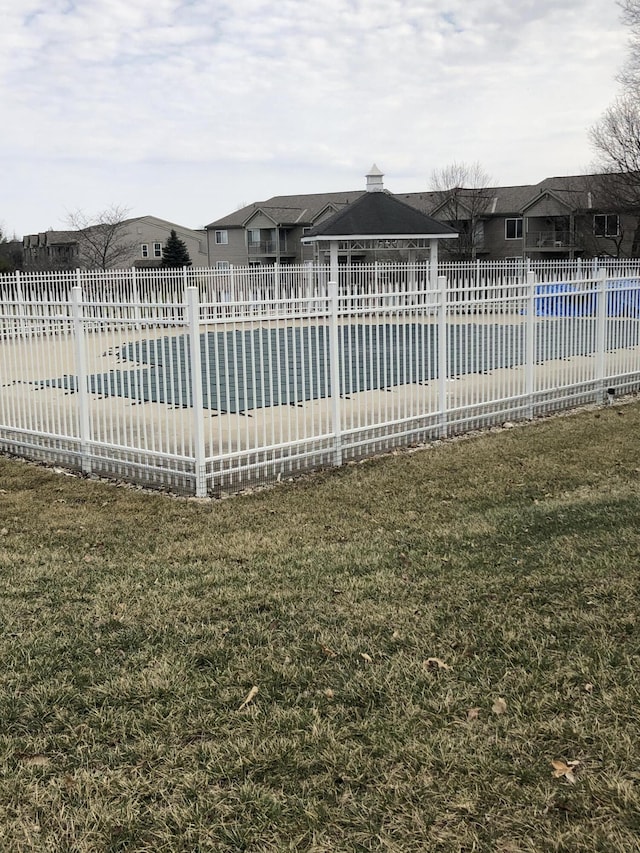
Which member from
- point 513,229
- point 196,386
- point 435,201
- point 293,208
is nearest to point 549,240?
point 513,229

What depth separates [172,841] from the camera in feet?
9.50

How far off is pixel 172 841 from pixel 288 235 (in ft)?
188

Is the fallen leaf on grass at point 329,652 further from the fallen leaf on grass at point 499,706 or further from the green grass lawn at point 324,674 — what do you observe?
the fallen leaf on grass at point 499,706

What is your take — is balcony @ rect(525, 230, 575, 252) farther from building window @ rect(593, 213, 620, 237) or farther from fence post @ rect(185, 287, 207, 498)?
fence post @ rect(185, 287, 207, 498)

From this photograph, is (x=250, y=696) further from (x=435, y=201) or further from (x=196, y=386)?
(x=435, y=201)

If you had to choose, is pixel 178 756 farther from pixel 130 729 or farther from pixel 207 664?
pixel 207 664

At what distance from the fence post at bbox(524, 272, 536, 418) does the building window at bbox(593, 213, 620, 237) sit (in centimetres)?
3782

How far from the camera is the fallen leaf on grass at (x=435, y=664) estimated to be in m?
4.09

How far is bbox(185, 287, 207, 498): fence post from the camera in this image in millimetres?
7000

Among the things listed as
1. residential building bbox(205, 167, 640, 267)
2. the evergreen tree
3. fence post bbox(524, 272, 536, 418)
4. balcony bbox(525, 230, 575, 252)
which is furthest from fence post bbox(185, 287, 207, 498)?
the evergreen tree

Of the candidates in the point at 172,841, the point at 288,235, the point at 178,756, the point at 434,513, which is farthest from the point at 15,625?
the point at 288,235

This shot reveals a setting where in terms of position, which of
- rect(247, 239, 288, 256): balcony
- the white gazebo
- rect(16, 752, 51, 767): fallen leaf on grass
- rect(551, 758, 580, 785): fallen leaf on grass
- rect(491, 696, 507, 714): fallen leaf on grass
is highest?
rect(247, 239, 288, 256): balcony

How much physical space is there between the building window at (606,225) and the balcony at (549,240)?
160cm

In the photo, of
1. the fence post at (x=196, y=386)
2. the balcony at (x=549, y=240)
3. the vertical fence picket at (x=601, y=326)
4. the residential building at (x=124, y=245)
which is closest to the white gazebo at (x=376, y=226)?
the vertical fence picket at (x=601, y=326)
